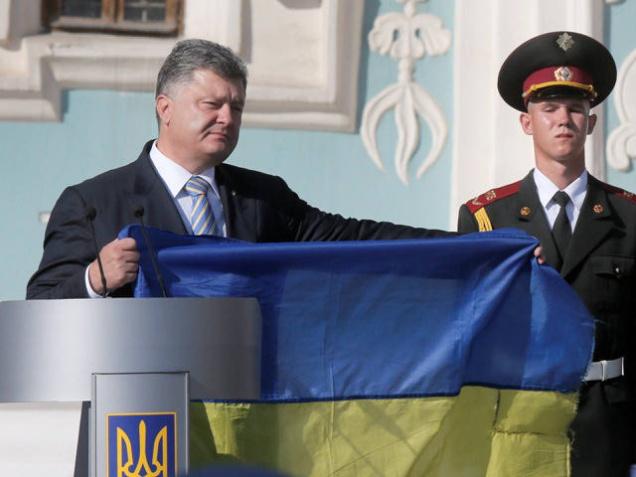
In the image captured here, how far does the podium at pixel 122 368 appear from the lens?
359 cm

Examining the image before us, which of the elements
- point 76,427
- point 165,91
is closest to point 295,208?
point 165,91

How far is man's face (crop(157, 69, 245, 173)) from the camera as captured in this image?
4.50m

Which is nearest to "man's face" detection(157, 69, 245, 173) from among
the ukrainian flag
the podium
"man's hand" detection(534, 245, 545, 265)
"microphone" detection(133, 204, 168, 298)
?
the ukrainian flag

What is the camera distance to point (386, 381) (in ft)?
14.6

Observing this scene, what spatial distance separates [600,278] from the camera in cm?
507

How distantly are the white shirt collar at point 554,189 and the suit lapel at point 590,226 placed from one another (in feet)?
0.06

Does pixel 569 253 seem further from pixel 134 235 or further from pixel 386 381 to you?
pixel 134 235

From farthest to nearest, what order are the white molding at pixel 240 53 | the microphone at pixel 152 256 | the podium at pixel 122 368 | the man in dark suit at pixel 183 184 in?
the white molding at pixel 240 53 < the man in dark suit at pixel 183 184 < the microphone at pixel 152 256 < the podium at pixel 122 368

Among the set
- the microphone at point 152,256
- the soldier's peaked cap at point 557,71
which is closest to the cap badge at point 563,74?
the soldier's peaked cap at point 557,71

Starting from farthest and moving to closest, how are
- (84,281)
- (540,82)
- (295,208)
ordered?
(540,82)
(295,208)
(84,281)

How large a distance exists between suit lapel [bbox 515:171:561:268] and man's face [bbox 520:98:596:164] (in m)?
0.10

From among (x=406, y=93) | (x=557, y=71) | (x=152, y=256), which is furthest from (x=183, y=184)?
(x=406, y=93)

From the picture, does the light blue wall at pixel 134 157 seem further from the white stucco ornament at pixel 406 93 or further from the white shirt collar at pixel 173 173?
the white shirt collar at pixel 173 173

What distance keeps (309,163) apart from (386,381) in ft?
8.27
